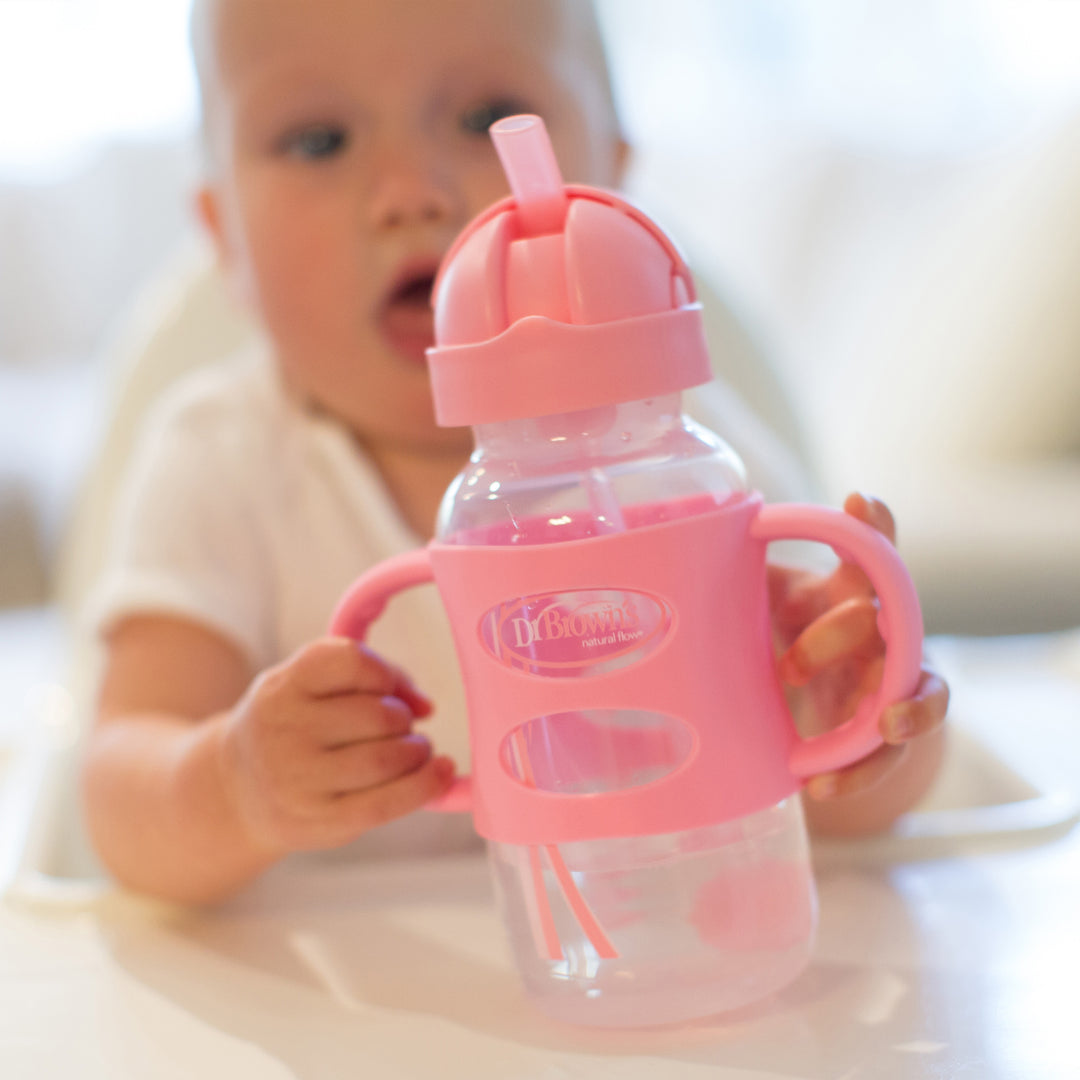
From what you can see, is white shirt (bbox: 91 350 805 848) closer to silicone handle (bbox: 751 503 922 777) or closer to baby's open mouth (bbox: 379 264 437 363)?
baby's open mouth (bbox: 379 264 437 363)

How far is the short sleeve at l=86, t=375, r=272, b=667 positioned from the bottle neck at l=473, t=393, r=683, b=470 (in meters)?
0.23

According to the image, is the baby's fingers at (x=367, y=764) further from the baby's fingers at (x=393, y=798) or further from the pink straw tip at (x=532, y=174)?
the pink straw tip at (x=532, y=174)

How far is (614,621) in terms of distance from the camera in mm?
308

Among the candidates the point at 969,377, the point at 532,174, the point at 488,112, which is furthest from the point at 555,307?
the point at 969,377

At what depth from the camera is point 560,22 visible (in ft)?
1.73

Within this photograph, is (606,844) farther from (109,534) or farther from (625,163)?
(109,534)

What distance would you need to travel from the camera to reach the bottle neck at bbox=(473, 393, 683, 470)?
0.33 metres

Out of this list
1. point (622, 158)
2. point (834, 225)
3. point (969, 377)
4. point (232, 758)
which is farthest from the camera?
point (834, 225)

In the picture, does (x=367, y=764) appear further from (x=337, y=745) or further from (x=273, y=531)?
(x=273, y=531)

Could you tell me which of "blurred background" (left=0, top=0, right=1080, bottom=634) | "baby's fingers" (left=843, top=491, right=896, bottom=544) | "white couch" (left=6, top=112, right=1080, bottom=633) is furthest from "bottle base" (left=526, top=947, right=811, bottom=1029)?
"blurred background" (left=0, top=0, right=1080, bottom=634)

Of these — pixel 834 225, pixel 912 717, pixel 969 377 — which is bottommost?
pixel 969 377

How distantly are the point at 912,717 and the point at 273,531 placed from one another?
349 millimetres

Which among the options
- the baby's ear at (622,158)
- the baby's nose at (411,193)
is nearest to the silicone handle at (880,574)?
the baby's nose at (411,193)

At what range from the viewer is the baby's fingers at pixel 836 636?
35 cm
